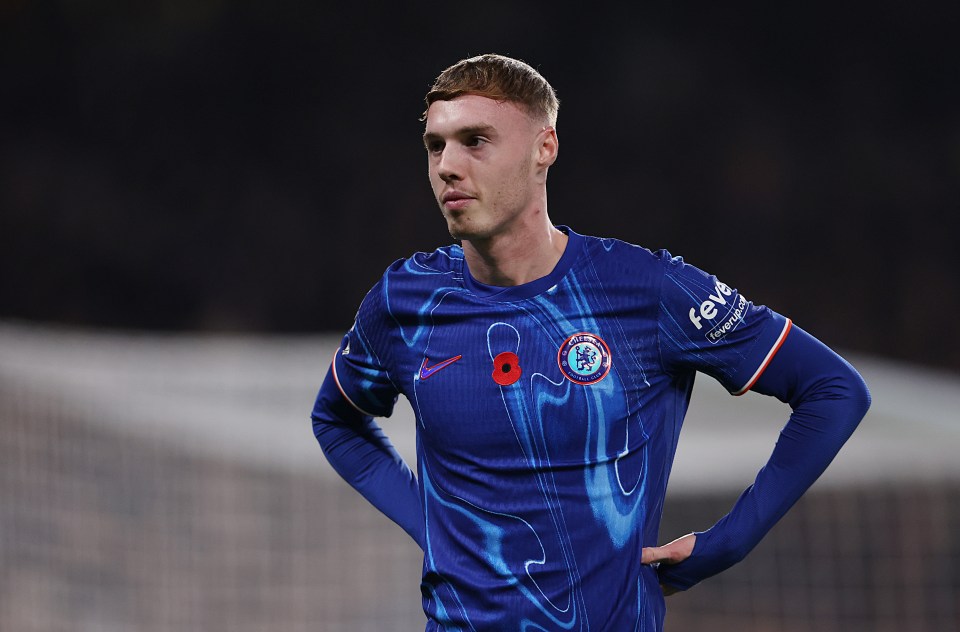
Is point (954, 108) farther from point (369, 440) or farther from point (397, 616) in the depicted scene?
point (369, 440)

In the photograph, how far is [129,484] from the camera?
12.7 feet

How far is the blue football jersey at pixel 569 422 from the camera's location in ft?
5.13

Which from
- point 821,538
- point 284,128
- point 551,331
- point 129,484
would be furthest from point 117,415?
point 284,128

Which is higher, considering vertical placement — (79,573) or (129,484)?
(129,484)

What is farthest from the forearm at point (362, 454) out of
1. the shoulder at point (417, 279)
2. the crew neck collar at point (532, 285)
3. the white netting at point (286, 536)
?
the white netting at point (286, 536)

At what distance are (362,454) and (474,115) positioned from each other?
2.06ft

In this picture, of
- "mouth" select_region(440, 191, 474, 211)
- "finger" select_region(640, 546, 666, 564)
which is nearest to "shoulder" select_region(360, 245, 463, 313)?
"mouth" select_region(440, 191, 474, 211)

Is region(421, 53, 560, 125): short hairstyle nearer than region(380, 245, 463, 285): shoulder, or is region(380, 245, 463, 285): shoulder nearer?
region(421, 53, 560, 125): short hairstyle

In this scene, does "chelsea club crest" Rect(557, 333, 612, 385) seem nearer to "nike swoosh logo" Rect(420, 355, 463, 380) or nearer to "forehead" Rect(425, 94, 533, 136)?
"nike swoosh logo" Rect(420, 355, 463, 380)

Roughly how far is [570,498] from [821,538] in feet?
7.48

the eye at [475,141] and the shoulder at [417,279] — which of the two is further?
the shoulder at [417,279]

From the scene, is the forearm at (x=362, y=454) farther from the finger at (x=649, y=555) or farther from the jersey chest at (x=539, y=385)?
the finger at (x=649, y=555)

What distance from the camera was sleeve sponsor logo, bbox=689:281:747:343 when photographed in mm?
1569

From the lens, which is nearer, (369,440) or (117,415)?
(369,440)
